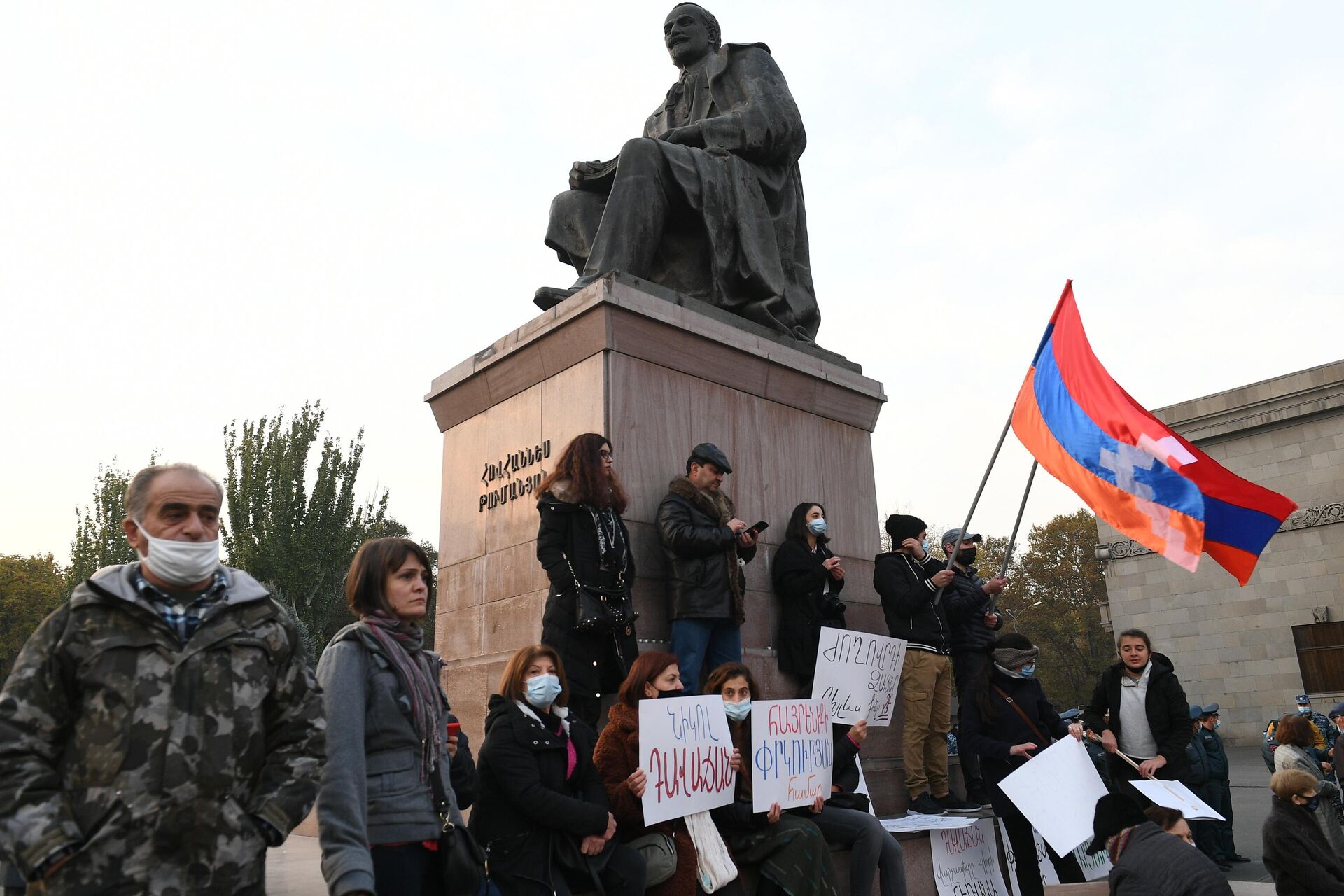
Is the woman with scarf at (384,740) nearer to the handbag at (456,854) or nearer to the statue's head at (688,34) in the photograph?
the handbag at (456,854)

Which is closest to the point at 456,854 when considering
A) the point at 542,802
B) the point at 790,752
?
the point at 542,802

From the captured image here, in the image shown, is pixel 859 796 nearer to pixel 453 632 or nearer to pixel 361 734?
pixel 453 632

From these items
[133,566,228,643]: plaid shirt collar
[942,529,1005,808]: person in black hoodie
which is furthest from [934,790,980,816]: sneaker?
[133,566,228,643]: plaid shirt collar

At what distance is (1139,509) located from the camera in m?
6.86

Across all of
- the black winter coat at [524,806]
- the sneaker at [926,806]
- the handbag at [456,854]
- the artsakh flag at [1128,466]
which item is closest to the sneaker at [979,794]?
the sneaker at [926,806]

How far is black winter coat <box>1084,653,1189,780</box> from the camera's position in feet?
21.1

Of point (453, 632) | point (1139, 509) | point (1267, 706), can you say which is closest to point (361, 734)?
point (453, 632)

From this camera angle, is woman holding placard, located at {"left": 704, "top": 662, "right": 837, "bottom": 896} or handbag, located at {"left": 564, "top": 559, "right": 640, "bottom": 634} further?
handbag, located at {"left": 564, "top": 559, "right": 640, "bottom": 634}

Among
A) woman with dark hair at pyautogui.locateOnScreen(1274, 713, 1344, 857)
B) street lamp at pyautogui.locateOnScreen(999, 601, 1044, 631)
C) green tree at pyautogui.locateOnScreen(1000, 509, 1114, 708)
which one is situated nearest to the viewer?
woman with dark hair at pyautogui.locateOnScreen(1274, 713, 1344, 857)

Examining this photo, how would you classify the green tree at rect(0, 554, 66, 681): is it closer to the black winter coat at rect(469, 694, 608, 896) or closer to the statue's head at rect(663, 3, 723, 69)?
the statue's head at rect(663, 3, 723, 69)

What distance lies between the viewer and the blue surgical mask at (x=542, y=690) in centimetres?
433

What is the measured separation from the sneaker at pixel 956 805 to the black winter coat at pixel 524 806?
3379 millimetres

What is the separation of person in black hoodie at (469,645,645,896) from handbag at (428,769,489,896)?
657 millimetres

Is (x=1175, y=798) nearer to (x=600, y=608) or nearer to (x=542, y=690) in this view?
(x=600, y=608)
